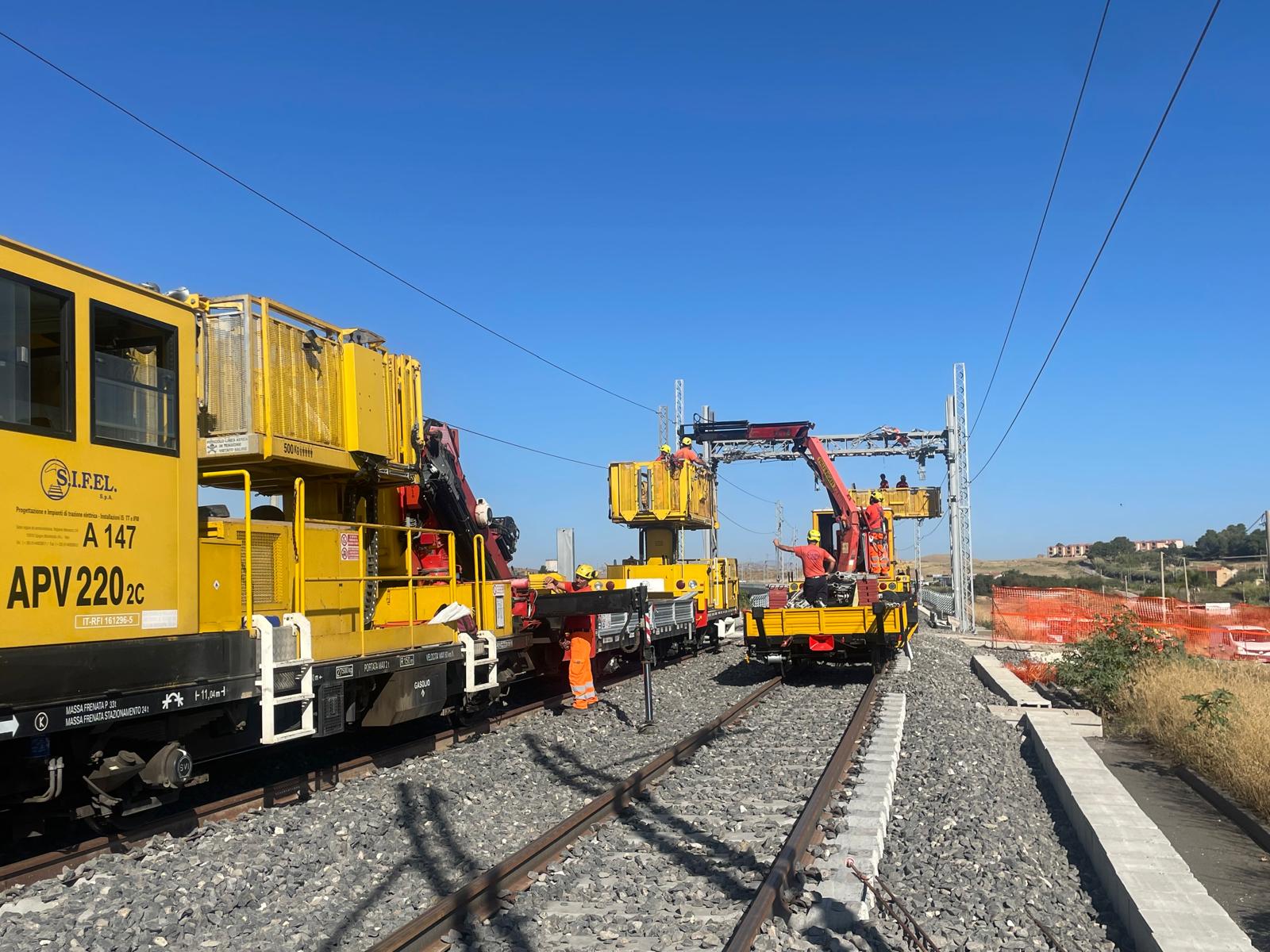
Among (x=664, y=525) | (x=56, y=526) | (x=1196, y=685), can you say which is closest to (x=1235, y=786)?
(x=1196, y=685)

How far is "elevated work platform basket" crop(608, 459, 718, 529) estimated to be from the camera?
19484 millimetres

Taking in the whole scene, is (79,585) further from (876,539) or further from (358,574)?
(876,539)

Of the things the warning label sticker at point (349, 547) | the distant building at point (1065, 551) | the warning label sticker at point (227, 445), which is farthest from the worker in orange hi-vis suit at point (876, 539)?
the distant building at point (1065, 551)

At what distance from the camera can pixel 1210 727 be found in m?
9.96

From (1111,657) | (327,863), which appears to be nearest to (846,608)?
(1111,657)

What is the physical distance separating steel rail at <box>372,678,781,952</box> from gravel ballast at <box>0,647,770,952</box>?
0.91 feet

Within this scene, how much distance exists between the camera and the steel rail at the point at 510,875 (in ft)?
15.9

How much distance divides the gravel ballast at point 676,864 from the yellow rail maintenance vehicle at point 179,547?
2.49 m

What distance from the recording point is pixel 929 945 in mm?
4707

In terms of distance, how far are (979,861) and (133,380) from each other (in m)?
6.16

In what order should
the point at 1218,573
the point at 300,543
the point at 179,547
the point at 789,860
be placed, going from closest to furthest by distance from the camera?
the point at 789,860 < the point at 179,547 < the point at 300,543 < the point at 1218,573

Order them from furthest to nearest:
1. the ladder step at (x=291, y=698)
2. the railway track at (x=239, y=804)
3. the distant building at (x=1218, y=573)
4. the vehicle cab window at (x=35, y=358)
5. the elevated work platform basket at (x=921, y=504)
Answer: the distant building at (x=1218, y=573)
the elevated work platform basket at (x=921, y=504)
the ladder step at (x=291, y=698)
the railway track at (x=239, y=804)
the vehicle cab window at (x=35, y=358)

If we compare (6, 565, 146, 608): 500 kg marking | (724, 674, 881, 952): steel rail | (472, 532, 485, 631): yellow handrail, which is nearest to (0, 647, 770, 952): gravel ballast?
(472, 532, 485, 631): yellow handrail

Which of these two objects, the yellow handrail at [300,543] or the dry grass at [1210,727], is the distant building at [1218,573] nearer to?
the dry grass at [1210,727]
